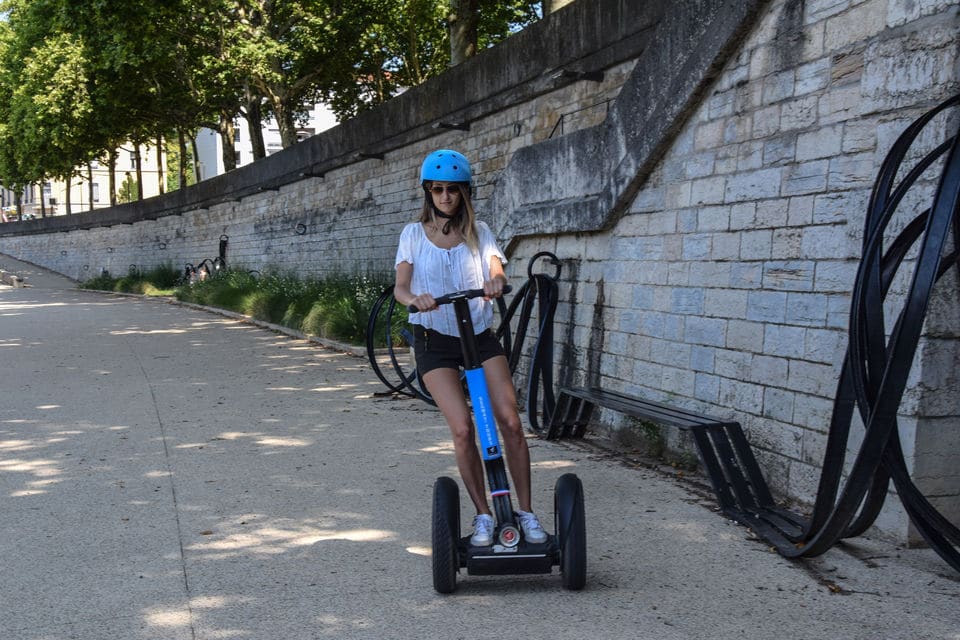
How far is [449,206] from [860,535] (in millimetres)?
2480

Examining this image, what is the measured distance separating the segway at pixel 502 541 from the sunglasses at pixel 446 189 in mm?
526

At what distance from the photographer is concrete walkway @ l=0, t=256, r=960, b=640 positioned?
3.71 metres

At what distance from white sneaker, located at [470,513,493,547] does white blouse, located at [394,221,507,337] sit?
818 millimetres

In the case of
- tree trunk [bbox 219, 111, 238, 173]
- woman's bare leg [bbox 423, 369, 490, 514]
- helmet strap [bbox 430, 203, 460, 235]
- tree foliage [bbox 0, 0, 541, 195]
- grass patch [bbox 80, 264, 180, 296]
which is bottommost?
grass patch [bbox 80, 264, 180, 296]

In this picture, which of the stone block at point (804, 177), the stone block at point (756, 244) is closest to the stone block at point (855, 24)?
the stone block at point (804, 177)

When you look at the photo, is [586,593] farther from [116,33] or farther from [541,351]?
[116,33]

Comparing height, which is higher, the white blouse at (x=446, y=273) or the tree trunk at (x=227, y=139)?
the tree trunk at (x=227, y=139)

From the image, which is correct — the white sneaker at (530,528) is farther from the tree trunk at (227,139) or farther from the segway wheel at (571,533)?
the tree trunk at (227,139)

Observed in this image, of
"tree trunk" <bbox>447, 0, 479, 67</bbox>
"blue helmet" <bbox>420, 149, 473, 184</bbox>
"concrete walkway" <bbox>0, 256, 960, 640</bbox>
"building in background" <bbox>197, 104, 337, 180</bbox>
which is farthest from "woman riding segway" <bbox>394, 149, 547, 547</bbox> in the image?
"building in background" <bbox>197, 104, 337, 180</bbox>

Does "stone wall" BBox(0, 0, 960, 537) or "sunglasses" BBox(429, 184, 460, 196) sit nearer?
"sunglasses" BBox(429, 184, 460, 196)

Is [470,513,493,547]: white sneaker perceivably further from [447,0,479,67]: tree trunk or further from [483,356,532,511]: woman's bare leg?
[447,0,479,67]: tree trunk

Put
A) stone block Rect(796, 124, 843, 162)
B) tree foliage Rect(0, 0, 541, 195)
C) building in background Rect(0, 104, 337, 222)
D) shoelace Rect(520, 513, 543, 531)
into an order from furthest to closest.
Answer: building in background Rect(0, 104, 337, 222) → tree foliage Rect(0, 0, 541, 195) → stone block Rect(796, 124, 843, 162) → shoelace Rect(520, 513, 543, 531)

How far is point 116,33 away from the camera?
83.4 feet

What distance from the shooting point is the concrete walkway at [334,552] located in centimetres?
371
